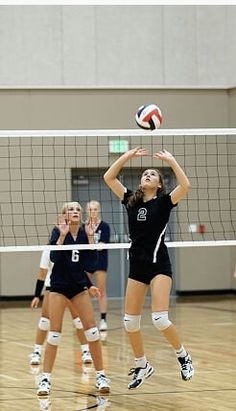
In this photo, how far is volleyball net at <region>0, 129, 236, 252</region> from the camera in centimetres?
1964

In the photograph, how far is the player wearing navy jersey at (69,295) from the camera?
334 inches

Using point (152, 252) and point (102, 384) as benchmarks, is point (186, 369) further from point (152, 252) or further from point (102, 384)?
point (152, 252)

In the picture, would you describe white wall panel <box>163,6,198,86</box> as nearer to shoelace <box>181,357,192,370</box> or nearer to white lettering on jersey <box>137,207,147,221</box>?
white lettering on jersey <box>137,207,147,221</box>

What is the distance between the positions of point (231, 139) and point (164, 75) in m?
2.37

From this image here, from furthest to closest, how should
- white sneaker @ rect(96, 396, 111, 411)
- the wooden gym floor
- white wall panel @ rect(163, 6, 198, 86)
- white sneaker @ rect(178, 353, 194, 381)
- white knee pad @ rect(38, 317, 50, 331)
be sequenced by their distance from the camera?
1. white wall panel @ rect(163, 6, 198, 86)
2. white knee pad @ rect(38, 317, 50, 331)
3. white sneaker @ rect(178, 353, 194, 381)
4. the wooden gym floor
5. white sneaker @ rect(96, 396, 111, 411)

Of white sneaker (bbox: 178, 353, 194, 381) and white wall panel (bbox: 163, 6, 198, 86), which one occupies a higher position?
white wall panel (bbox: 163, 6, 198, 86)

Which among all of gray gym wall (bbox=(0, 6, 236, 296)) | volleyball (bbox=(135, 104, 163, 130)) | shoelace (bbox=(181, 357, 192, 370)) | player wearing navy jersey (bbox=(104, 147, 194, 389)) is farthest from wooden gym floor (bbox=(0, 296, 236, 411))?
gray gym wall (bbox=(0, 6, 236, 296))

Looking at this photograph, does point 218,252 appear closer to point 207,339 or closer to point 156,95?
point 156,95

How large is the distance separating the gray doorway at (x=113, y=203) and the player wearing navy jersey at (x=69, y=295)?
433 inches

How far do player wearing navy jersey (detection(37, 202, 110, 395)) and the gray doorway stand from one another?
10988 millimetres

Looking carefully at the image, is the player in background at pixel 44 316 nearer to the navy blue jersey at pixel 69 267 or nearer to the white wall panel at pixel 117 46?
the navy blue jersey at pixel 69 267

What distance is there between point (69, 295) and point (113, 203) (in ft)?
41.1

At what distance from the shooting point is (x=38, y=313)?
18.6 metres

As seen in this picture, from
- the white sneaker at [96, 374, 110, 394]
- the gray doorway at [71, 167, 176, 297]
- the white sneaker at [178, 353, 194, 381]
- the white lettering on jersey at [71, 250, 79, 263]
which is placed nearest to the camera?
the white sneaker at [178, 353, 194, 381]
